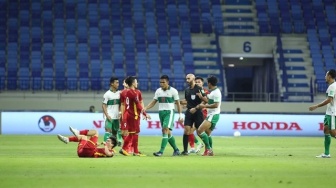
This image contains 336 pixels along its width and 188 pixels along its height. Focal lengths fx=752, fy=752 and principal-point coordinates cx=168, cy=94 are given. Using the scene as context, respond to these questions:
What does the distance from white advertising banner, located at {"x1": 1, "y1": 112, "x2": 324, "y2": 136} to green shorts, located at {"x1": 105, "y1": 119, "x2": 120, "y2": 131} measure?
41.7 feet

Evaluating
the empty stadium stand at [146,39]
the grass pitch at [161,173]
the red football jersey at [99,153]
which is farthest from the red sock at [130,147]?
the empty stadium stand at [146,39]

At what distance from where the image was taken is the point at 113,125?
22828 millimetres

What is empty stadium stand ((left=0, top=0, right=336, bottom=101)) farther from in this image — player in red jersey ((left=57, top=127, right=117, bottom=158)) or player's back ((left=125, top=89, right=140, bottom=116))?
player in red jersey ((left=57, top=127, right=117, bottom=158))

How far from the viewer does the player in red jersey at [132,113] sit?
763 inches

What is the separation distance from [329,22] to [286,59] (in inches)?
181

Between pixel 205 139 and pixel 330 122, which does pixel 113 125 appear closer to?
pixel 205 139

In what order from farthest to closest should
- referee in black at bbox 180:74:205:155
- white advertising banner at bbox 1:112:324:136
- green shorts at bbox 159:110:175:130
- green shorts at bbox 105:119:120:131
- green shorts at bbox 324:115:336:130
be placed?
white advertising banner at bbox 1:112:324:136 < green shorts at bbox 105:119:120:131 < referee in black at bbox 180:74:205:155 < green shorts at bbox 159:110:175:130 < green shorts at bbox 324:115:336:130

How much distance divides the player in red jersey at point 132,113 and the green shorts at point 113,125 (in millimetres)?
3139

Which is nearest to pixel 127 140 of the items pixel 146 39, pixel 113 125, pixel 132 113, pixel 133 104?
pixel 132 113

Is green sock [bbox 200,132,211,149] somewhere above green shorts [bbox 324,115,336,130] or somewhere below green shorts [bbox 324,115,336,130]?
below

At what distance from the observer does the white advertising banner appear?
3566 cm

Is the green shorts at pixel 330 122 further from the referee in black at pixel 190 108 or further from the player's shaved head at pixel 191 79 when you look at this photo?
the player's shaved head at pixel 191 79

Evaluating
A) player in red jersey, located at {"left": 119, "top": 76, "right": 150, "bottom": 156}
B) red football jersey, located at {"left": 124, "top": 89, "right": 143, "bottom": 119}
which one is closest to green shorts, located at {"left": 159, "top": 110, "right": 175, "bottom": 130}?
player in red jersey, located at {"left": 119, "top": 76, "right": 150, "bottom": 156}

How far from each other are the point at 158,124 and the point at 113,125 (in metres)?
13.8
